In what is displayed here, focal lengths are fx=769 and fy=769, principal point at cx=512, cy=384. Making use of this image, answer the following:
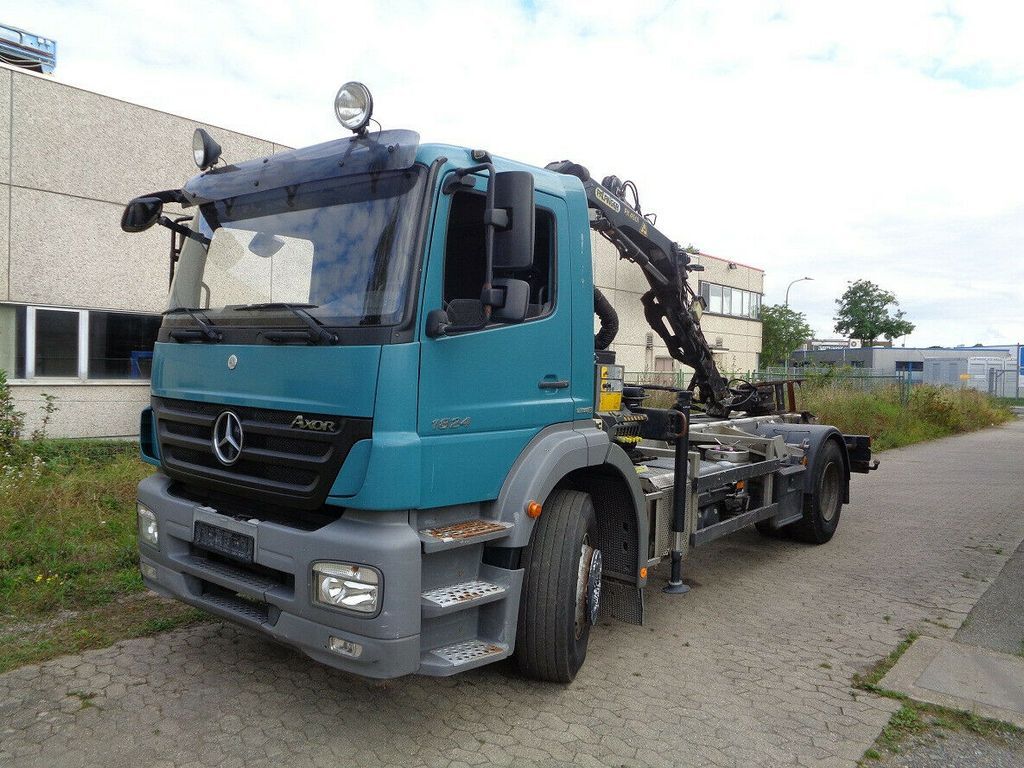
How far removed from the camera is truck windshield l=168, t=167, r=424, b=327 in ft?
10.9

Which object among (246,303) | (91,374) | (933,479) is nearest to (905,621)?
(246,303)

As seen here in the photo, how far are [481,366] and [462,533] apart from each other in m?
0.77

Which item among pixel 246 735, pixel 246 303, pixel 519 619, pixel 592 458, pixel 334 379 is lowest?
pixel 246 735

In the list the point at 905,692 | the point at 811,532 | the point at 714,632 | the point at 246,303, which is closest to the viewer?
the point at 246,303

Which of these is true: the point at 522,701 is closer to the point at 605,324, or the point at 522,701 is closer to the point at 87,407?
the point at 605,324

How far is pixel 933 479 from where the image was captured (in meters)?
12.5

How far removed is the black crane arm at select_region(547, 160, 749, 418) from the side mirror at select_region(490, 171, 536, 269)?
1.75 m

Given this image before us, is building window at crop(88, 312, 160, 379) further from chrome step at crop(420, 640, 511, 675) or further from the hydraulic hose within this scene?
chrome step at crop(420, 640, 511, 675)

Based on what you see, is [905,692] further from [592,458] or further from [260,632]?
[260,632]

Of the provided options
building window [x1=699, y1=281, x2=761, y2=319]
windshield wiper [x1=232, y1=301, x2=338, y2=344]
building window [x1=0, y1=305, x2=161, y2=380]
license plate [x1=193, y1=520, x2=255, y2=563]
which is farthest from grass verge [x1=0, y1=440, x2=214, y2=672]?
building window [x1=699, y1=281, x2=761, y2=319]

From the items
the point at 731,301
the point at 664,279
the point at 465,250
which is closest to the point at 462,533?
the point at 465,250

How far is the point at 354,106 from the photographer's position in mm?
3576

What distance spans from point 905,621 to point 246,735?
14.3 ft

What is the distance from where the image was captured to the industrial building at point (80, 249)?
11195 mm
